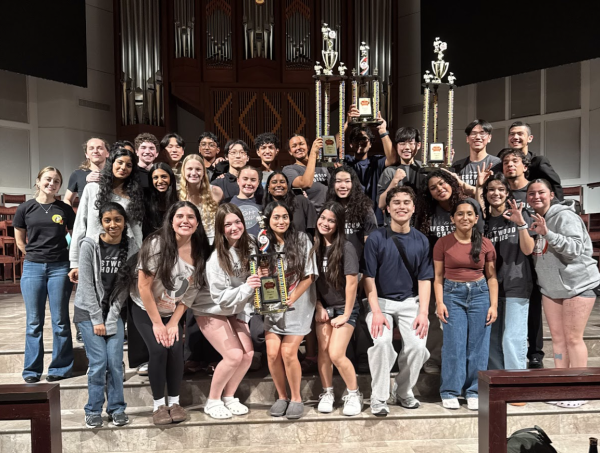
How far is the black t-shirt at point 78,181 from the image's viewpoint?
181 inches

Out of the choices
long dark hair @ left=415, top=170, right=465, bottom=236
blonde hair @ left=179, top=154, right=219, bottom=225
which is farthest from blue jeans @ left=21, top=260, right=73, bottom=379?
long dark hair @ left=415, top=170, right=465, bottom=236

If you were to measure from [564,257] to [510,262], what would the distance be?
0.35 metres

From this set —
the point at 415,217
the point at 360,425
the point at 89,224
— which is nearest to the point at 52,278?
the point at 89,224

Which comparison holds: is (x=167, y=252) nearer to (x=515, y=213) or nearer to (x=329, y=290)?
(x=329, y=290)

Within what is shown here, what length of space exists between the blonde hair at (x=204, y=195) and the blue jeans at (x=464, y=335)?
1.80m

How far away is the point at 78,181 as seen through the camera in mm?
4625

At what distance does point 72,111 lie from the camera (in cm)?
959

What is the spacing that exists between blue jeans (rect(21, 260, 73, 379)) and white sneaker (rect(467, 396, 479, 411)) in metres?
2.92

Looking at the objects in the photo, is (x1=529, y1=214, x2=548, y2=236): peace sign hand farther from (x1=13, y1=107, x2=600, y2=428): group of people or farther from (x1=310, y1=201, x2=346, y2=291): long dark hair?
(x1=310, y1=201, x2=346, y2=291): long dark hair

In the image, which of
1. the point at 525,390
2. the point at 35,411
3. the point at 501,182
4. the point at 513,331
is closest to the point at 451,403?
the point at 513,331

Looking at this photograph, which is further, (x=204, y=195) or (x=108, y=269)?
(x=204, y=195)

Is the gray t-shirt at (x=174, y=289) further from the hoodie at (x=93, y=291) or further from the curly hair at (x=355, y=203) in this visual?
the curly hair at (x=355, y=203)

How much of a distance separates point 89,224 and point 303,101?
247 inches

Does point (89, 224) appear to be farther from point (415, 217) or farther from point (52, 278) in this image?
point (415, 217)
